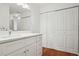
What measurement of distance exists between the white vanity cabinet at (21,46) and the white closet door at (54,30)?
15 cm

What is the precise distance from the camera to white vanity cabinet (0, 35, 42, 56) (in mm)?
646

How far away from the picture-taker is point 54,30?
0.88 metres

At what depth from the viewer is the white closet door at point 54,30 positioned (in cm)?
83

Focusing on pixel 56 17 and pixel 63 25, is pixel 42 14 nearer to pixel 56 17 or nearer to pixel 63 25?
pixel 56 17

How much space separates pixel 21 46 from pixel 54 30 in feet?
1.11

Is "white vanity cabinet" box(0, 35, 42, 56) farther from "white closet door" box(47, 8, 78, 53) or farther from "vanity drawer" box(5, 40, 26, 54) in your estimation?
"white closet door" box(47, 8, 78, 53)

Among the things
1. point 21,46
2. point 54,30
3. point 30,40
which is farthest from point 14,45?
point 54,30

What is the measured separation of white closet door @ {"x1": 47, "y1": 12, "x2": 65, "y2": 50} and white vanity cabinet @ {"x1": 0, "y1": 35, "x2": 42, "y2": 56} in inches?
6.0

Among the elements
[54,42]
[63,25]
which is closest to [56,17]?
[63,25]

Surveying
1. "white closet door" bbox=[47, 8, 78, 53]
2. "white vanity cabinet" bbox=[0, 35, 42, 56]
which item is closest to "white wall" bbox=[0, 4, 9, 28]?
"white vanity cabinet" bbox=[0, 35, 42, 56]

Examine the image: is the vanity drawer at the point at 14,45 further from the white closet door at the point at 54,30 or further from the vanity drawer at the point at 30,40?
the white closet door at the point at 54,30

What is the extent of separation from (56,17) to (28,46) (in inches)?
15.5

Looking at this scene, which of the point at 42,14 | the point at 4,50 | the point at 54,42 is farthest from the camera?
the point at 54,42

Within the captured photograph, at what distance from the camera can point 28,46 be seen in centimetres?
93
